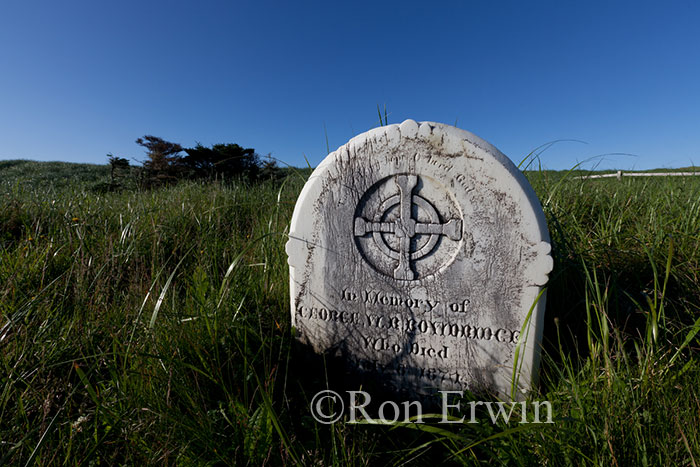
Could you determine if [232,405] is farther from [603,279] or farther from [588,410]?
[603,279]

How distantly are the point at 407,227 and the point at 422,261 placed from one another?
19cm

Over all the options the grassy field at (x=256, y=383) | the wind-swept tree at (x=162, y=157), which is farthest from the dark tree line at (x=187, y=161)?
the grassy field at (x=256, y=383)

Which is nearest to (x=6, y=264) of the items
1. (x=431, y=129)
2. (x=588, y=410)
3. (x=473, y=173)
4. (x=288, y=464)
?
(x=288, y=464)

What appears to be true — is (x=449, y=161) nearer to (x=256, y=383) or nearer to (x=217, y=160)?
(x=256, y=383)

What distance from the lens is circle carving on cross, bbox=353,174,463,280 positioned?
167 cm

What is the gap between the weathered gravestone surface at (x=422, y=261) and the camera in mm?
1601

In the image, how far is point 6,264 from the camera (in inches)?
91.7

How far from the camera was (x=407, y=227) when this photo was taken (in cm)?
169
